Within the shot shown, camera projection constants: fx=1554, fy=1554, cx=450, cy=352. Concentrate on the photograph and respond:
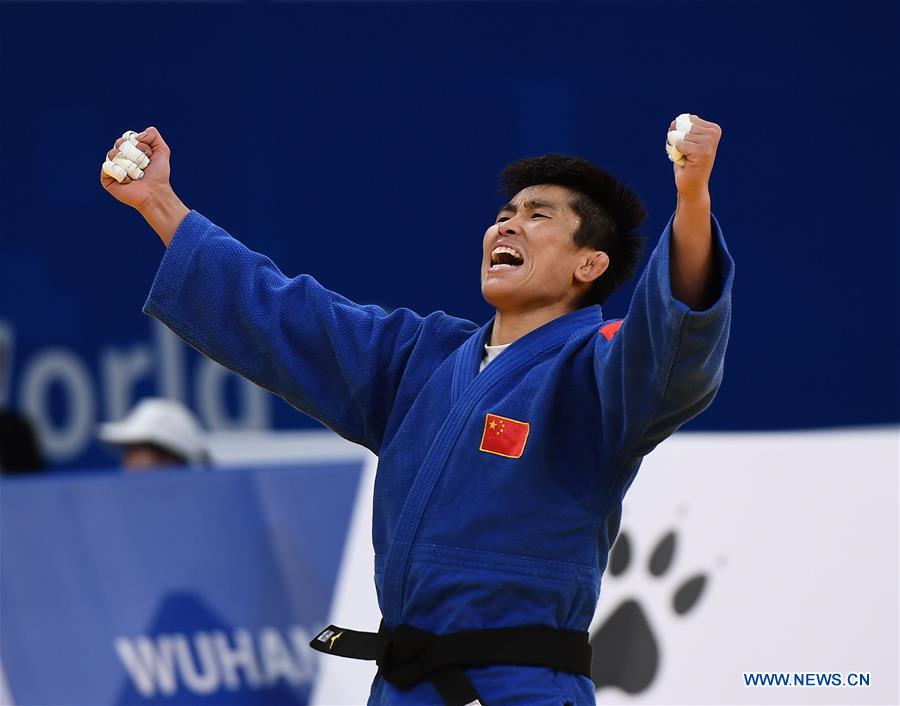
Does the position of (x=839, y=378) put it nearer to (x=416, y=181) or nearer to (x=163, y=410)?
(x=416, y=181)

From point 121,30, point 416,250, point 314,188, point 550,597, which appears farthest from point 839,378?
point 550,597

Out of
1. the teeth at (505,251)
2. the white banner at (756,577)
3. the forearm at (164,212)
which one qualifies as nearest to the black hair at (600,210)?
the teeth at (505,251)

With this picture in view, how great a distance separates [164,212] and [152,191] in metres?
0.05

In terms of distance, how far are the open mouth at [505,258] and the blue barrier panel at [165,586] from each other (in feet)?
5.08

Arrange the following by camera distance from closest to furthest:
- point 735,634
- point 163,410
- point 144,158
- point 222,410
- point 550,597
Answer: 1. point 550,597
2. point 144,158
3. point 735,634
4. point 163,410
5. point 222,410

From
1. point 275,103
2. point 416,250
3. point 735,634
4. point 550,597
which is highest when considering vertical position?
point 275,103

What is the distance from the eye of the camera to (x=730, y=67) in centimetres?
668

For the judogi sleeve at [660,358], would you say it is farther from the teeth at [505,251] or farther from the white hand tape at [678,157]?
the teeth at [505,251]

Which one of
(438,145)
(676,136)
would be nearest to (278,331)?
(676,136)

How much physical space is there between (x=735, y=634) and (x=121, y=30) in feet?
13.0

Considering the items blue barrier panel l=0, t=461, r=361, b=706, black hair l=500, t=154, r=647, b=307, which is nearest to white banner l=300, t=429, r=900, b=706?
blue barrier panel l=0, t=461, r=361, b=706

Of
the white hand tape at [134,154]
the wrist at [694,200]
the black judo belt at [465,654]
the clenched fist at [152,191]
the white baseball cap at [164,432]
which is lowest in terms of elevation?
the black judo belt at [465,654]

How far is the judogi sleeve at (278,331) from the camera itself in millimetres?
3029

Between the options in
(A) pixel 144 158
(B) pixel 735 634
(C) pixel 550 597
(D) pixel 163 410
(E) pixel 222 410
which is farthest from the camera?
(E) pixel 222 410
